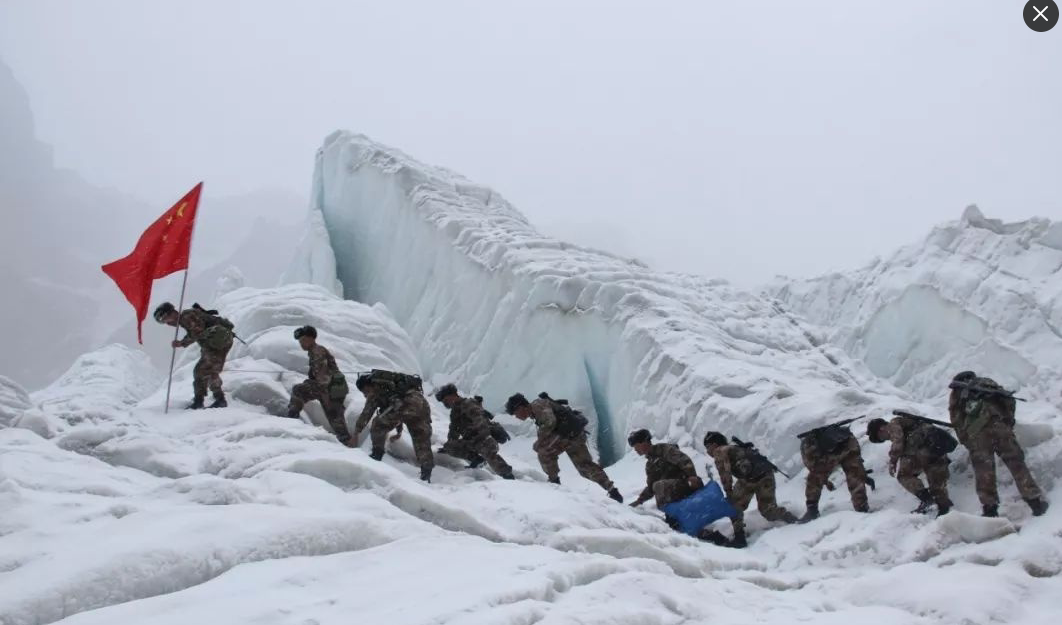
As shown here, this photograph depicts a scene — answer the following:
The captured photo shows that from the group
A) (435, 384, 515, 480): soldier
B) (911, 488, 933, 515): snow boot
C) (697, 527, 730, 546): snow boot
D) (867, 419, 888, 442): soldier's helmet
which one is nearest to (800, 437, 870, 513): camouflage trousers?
(867, 419, 888, 442): soldier's helmet

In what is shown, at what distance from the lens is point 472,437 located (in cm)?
830

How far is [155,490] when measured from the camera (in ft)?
18.0

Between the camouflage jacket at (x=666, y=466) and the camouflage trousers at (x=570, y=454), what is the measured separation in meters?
0.47

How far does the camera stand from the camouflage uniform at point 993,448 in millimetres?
6305

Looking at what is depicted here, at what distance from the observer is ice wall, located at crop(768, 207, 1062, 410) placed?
2106cm

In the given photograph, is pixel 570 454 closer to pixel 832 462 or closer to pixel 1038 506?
pixel 832 462

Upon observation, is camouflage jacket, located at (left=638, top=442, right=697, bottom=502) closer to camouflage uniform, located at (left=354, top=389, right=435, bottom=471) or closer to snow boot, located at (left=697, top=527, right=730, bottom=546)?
snow boot, located at (left=697, top=527, right=730, bottom=546)

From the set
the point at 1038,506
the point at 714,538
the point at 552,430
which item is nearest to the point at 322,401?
the point at 552,430

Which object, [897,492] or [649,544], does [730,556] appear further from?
[897,492]

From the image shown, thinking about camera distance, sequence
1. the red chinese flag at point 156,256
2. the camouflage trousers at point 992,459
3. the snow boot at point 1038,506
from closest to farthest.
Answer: the snow boot at point 1038,506 < the camouflage trousers at point 992,459 < the red chinese flag at point 156,256

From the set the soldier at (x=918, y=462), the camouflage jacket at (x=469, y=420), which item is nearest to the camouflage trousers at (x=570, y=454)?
the camouflage jacket at (x=469, y=420)

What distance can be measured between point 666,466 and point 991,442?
10.3ft

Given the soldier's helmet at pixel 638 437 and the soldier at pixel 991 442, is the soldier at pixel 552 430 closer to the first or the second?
the soldier's helmet at pixel 638 437

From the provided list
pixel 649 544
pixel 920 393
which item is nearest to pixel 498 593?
pixel 649 544
